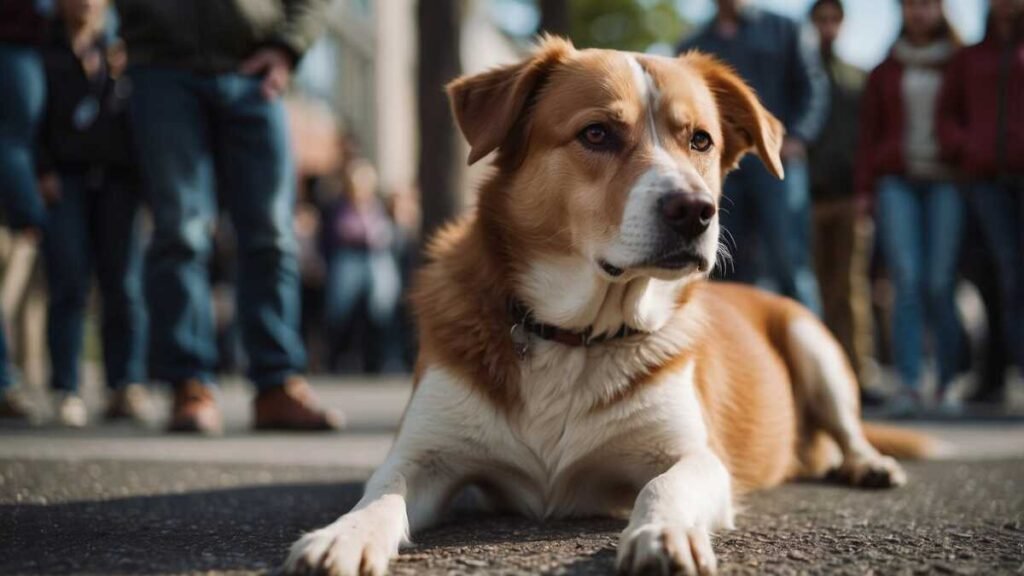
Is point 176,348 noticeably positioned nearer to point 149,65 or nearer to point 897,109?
point 149,65

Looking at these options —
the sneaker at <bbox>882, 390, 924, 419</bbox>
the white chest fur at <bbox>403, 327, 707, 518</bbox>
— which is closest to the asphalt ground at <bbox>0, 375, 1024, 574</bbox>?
the white chest fur at <bbox>403, 327, 707, 518</bbox>

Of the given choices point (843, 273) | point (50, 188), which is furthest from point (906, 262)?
point (50, 188)

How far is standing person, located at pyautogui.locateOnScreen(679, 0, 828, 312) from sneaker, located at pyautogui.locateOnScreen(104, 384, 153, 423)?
3.58 m

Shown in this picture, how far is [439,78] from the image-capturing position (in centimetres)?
721

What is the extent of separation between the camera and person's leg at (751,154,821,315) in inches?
233

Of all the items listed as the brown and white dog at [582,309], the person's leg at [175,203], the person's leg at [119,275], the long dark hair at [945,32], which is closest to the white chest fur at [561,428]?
the brown and white dog at [582,309]

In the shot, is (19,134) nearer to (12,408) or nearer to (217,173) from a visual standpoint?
(217,173)

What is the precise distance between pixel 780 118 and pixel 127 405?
423cm

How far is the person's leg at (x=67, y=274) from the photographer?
5812 millimetres

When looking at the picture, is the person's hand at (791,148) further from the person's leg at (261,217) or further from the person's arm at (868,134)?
the person's leg at (261,217)

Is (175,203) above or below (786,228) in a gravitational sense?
above

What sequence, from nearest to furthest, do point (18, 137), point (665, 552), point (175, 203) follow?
point (665, 552) < point (175, 203) < point (18, 137)

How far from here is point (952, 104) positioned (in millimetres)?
6555

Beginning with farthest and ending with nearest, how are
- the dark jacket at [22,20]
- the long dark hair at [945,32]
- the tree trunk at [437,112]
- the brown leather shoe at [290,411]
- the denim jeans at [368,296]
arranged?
the denim jeans at [368,296] < the tree trunk at [437,112] < the long dark hair at [945,32] < the dark jacket at [22,20] < the brown leather shoe at [290,411]
